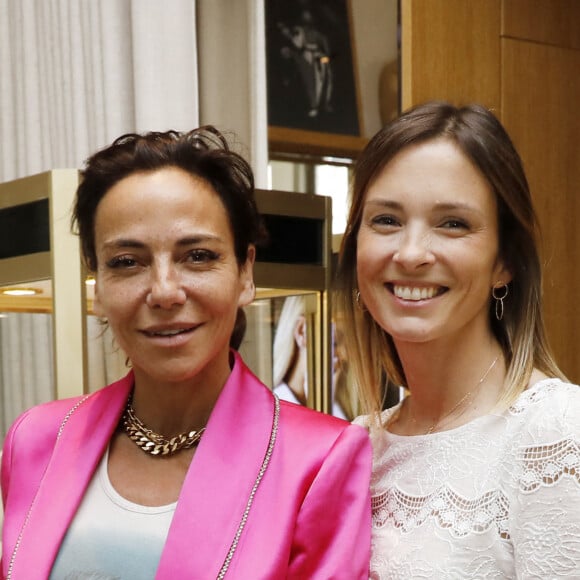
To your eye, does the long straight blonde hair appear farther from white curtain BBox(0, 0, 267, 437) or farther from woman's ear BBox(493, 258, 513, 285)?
white curtain BBox(0, 0, 267, 437)

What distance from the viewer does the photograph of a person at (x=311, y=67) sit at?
3289 millimetres

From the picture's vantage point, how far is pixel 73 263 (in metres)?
1.92

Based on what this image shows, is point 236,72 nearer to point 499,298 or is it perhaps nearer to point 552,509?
point 499,298

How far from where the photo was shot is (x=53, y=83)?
285cm

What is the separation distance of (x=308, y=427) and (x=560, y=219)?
1787 mm

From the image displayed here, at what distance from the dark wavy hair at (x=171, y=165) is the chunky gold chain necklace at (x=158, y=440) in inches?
10.3

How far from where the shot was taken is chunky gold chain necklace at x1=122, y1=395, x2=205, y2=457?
5.39ft

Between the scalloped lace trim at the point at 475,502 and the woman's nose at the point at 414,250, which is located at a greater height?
the woman's nose at the point at 414,250

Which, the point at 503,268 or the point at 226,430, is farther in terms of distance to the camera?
the point at 503,268

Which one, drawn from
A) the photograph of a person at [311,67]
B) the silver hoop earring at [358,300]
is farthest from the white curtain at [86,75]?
the silver hoop earring at [358,300]

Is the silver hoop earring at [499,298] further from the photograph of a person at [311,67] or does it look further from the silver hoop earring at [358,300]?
the photograph of a person at [311,67]

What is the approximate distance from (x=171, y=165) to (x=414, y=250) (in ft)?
1.29

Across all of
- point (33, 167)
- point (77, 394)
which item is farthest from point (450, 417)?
point (33, 167)

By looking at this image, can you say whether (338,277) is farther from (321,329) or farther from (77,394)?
(77,394)
